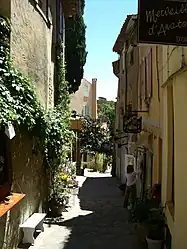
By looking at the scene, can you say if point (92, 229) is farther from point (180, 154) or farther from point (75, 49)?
point (75, 49)

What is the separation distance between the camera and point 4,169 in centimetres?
729

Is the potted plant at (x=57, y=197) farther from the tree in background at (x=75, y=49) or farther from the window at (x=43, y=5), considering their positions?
the tree in background at (x=75, y=49)

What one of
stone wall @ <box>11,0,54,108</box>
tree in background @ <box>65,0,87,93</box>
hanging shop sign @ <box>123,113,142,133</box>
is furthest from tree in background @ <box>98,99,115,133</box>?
stone wall @ <box>11,0,54,108</box>

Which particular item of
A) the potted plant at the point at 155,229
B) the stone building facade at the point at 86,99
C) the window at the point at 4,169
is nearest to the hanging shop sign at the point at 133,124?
the potted plant at the point at 155,229

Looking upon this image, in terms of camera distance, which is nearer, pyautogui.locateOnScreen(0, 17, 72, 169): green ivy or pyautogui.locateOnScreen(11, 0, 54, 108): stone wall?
pyautogui.locateOnScreen(0, 17, 72, 169): green ivy

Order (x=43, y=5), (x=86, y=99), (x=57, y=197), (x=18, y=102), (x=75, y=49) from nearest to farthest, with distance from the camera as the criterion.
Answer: (x=18, y=102)
(x=43, y=5)
(x=57, y=197)
(x=75, y=49)
(x=86, y=99)

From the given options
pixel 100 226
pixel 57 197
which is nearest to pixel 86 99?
pixel 57 197

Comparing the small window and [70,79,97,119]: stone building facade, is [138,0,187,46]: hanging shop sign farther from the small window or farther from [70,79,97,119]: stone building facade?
the small window

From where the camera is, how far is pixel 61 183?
12.7m

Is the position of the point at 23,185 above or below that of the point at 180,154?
below

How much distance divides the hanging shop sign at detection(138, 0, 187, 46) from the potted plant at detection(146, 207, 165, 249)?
4016mm

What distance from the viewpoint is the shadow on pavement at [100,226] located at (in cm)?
916

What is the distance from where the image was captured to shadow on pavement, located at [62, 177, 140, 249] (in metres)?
9.16

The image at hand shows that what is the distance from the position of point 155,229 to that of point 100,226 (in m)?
3.20
